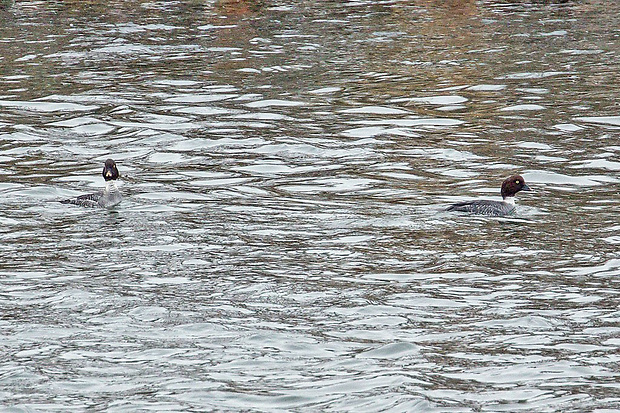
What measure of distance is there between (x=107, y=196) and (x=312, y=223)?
9.60 feet

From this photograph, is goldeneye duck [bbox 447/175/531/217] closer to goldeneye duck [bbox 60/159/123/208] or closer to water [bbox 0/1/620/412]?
water [bbox 0/1/620/412]

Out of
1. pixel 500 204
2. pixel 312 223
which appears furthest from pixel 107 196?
pixel 500 204

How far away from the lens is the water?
10.9m

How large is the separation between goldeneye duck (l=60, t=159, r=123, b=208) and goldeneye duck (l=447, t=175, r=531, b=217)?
451 centimetres

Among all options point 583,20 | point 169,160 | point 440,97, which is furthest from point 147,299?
point 583,20

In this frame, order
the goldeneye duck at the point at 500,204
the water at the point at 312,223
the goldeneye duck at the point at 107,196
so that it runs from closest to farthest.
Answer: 1. the water at the point at 312,223
2. the goldeneye duck at the point at 500,204
3. the goldeneye duck at the point at 107,196

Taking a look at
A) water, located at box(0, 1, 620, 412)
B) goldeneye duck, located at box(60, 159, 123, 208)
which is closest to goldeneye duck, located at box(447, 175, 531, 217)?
water, located at box(0, 1, 620, 412)

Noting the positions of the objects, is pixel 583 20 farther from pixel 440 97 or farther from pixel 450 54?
pixel 440 97

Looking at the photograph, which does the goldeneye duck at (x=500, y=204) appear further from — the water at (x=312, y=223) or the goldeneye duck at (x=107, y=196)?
the goldeneye duck at (x=107, y=196)

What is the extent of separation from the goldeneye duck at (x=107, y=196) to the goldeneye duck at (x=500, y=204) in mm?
4512

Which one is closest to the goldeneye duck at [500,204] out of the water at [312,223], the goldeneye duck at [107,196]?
the water at [312,223]

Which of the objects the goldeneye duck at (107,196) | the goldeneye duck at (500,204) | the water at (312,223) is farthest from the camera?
the goldeneye duck at (107,196)

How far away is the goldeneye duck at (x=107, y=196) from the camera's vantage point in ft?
55.6

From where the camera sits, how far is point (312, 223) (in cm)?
1608
